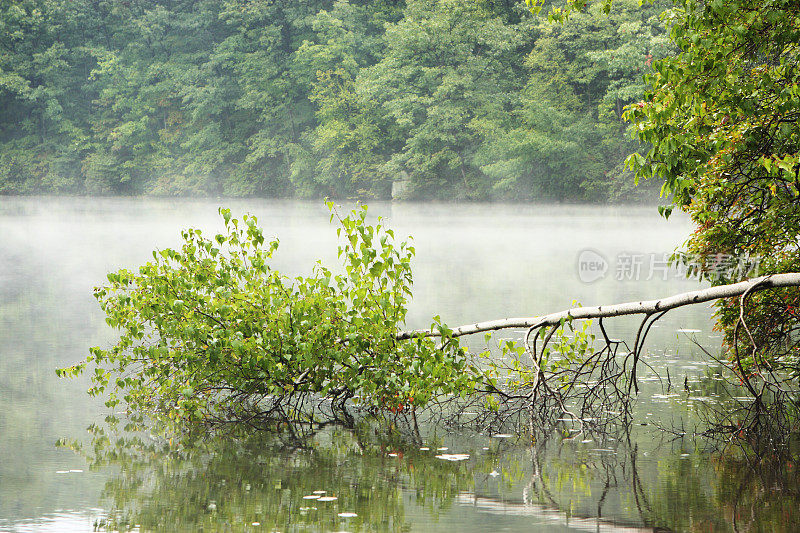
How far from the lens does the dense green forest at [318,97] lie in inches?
2012

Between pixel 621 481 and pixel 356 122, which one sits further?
pixel 356 122

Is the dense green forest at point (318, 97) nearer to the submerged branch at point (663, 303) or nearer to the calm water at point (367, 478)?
the calm water at point (367, 478)

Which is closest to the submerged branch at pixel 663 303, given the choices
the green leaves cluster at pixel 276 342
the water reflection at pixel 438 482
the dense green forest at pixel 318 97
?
the green leaves cluster at pixel 276 342

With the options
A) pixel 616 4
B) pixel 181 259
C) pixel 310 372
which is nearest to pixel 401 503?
pixel 310 372

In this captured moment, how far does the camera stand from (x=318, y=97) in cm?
5888

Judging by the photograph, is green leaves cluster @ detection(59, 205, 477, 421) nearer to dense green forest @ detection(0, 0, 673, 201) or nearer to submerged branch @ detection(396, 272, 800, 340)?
submerged branch @ detection(396, 272, 800, 340)

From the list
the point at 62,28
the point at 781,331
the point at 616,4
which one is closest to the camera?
the point at 781,331

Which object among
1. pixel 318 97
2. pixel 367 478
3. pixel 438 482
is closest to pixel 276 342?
pixel 367 478

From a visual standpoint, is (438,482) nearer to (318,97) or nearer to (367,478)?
(367,478)

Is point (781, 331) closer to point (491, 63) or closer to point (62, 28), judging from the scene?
point (491, 63)

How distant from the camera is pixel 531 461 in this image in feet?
23.5

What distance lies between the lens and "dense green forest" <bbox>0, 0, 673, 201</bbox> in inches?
2012

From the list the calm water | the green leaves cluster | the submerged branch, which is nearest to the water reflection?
the calm water

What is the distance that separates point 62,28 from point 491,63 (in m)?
28.3
